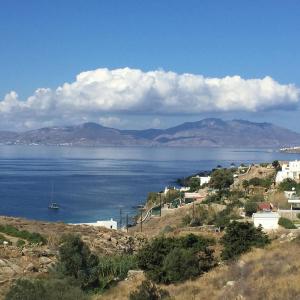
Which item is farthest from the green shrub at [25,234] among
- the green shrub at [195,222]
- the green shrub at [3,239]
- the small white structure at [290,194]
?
the small white structure at [290,194]

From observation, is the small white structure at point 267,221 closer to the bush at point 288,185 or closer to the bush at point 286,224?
the bush at point 286,224

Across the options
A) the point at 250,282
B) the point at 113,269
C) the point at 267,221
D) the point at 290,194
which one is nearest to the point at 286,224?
the point at 267,221

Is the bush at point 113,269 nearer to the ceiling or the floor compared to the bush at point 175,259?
nearer to the floor

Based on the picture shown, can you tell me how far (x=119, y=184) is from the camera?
101 metres

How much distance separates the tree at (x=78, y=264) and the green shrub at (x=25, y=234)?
789 centimetres

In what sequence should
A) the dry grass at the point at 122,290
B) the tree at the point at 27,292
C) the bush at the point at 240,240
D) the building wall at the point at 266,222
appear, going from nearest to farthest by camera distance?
the tree at the point at 27,292
the dry grass at the point at 122,290
the bush at the point at 240,240
the building wall at the point at 266,222

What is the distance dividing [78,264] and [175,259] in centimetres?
313

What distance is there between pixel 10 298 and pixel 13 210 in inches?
2139

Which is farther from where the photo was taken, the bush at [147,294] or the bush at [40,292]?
the bush at [147,294]

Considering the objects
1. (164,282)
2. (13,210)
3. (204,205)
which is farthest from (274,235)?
(13,210)

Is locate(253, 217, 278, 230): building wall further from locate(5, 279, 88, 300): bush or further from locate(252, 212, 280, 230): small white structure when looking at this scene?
locate(5, 279, 88, 300): bush

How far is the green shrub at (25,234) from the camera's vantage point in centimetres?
2511

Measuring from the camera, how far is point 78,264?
16.8m

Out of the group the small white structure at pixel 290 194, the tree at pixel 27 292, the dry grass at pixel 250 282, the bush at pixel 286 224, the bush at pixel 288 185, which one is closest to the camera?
the dry grass at pixel 250 282
